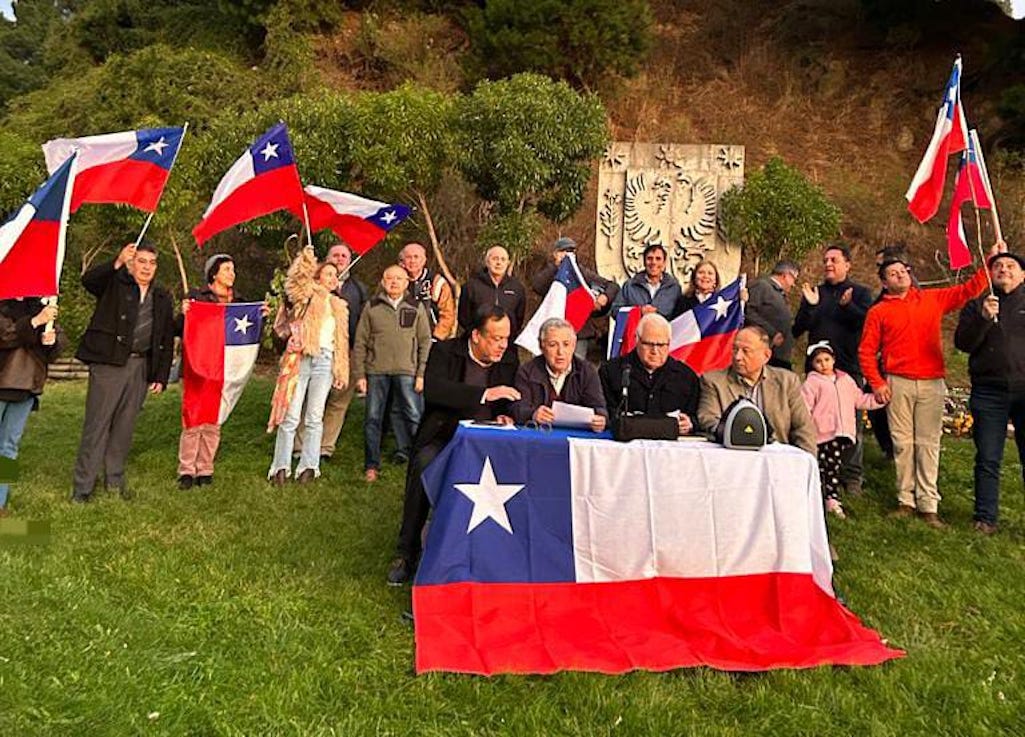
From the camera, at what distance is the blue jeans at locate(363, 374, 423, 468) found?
295 inches

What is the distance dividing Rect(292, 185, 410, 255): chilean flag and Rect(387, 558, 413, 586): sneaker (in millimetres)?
3948

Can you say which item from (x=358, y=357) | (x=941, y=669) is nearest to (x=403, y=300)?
(x=358, y=357)

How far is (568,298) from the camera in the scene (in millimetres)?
7258

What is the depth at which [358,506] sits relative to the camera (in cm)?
641

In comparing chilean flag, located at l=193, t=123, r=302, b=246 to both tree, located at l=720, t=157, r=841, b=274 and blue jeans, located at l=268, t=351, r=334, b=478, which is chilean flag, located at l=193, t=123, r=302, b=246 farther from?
tree, located at l=720, t=157, r=841, b=274

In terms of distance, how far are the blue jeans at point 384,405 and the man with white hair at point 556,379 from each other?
112 inches

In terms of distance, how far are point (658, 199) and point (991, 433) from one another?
7.12m

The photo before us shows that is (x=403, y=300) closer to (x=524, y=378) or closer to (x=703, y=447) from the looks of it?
(x=524, y=378)

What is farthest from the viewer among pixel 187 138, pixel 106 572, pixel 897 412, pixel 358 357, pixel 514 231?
pixel 187 138

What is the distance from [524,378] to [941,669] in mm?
2710

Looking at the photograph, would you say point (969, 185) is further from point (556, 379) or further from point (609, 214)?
point (609, 214)

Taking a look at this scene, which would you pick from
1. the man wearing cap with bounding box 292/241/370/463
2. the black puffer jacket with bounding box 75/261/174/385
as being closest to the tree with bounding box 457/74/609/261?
the man wearing cap with bounding box 292/241/370/463

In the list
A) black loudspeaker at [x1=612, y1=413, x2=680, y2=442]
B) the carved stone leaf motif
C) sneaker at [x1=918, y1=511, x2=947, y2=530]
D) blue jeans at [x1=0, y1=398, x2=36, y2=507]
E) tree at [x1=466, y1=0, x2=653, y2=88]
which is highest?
tree at [x1=466, y1=0, x2=653, y2=88]

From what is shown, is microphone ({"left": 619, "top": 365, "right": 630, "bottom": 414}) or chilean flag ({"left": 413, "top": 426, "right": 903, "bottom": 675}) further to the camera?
microphone ({"left": 619, "top": 365, "right": 630, "bottom": 414})
